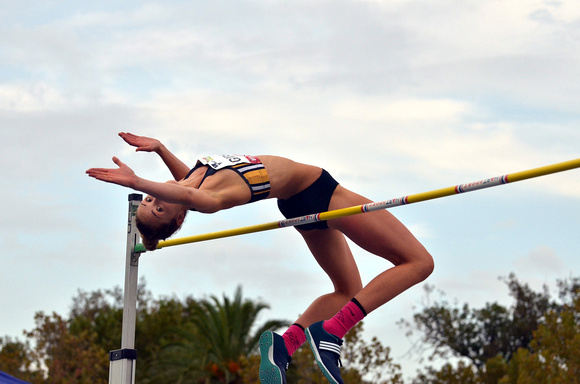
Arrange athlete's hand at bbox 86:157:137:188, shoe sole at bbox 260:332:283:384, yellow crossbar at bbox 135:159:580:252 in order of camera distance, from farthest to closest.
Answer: shoe sole at bbox 260:332:283:384, athlete's hand at bbox 86:157:137:188, yellow crossbar at bbox 135:159:580:252

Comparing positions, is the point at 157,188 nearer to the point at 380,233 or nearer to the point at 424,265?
the point at 380,233

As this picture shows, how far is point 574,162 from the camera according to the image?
3.75 m

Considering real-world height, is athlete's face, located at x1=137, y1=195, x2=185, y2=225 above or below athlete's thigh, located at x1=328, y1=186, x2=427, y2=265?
above

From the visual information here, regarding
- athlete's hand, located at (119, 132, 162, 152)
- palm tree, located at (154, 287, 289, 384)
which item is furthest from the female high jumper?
palm tree, located at (154, 287, 289, 384)


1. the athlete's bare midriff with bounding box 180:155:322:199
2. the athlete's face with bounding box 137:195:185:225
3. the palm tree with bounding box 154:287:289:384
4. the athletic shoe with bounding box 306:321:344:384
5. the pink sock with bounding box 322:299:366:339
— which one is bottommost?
the athletic shoe with bounding box 306:321:344:384

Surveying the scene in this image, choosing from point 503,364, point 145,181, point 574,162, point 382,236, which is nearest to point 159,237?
point 145,181

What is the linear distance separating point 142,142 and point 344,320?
5.84ft

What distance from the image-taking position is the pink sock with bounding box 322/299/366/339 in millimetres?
4688

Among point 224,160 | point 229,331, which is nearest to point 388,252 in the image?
point 224,160

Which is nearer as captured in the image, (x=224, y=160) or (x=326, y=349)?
(x=326, y=349)

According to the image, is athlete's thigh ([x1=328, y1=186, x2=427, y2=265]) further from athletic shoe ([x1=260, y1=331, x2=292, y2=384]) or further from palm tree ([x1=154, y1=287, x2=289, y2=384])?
palm tree ([x1=154, y1=287, x2=289, y2=384])

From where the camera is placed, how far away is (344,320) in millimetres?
4703

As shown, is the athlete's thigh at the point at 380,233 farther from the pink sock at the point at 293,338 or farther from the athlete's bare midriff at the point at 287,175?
the pink sock at the point at 293,338

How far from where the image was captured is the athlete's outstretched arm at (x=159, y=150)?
533 cm
